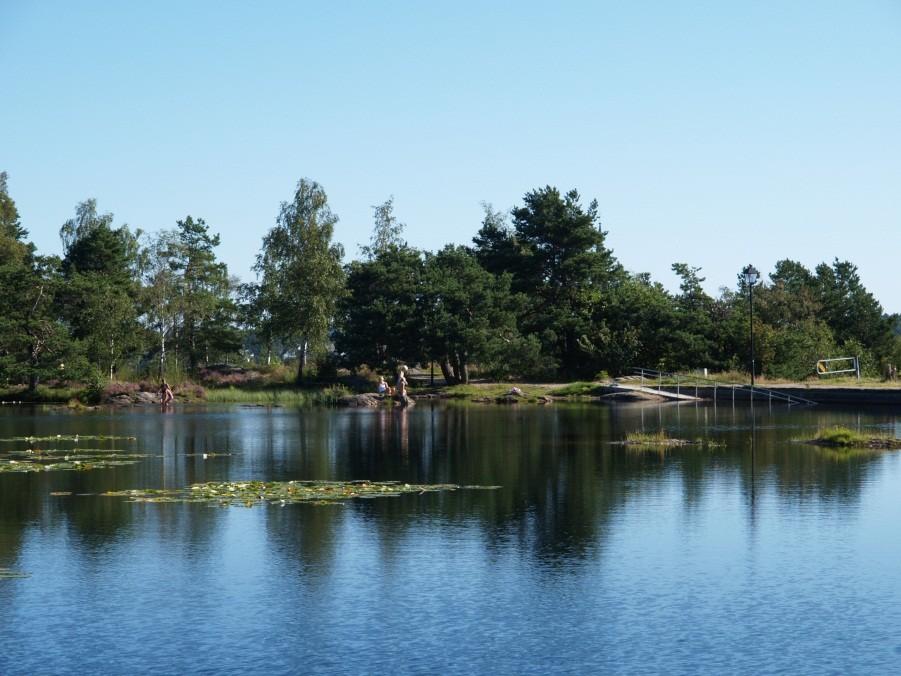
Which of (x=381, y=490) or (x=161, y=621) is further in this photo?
(x=381, y=490)

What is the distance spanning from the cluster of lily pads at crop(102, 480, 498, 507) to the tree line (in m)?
45.0

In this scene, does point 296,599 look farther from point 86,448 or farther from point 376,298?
point 376,298

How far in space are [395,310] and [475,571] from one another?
56615 mm

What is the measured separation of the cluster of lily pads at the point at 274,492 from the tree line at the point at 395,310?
148ft

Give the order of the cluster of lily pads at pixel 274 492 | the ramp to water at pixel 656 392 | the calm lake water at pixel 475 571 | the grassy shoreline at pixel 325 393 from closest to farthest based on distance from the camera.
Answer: the calm lake water at pixel 475 571, the cluster of lily pads at pixel 274 492, the ramp to water at pixel 656 392, the grassy shoreline at pixel 325 393

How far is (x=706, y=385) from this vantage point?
2638 inches

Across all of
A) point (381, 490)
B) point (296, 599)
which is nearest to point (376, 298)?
point (381, 490)

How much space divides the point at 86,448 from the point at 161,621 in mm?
24054

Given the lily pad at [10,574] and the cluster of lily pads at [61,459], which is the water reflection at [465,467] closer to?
the lily pad at [10,574]

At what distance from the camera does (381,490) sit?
85.0ft

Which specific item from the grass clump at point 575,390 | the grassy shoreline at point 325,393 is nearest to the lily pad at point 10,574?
Result: the grassy shoreline at point 325,393

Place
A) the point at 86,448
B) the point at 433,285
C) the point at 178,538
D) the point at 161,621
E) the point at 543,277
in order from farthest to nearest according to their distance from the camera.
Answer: the point at 543,277
the point at 433,285
the point at 86,448
the point at 178,538
the point at 161,621

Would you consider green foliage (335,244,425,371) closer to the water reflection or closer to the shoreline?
the shoreline

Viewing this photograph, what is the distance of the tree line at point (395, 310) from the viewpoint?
73.6 metres
